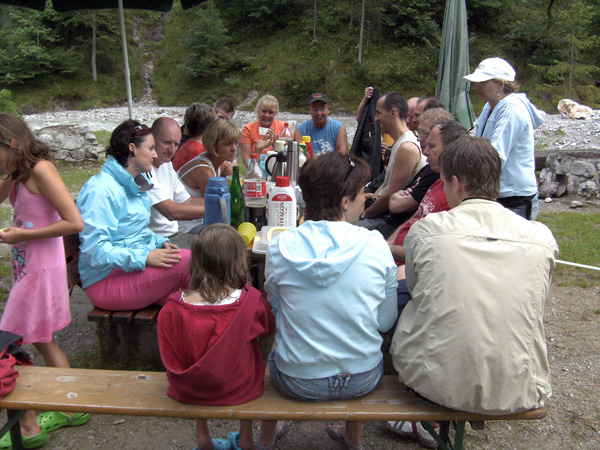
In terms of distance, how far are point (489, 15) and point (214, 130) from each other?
1256 inches

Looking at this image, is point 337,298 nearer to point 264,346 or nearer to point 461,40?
point 264,346

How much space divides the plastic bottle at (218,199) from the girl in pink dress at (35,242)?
653 millimetres

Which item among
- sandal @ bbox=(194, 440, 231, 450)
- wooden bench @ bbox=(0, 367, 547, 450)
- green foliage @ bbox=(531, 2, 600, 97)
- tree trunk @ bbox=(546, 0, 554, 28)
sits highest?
tree trunk @ bbox=(546, 0, 554, 28)

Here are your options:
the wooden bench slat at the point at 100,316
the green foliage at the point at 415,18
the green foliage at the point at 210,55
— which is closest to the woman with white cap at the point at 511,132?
the wooden bench slat at the point at 100,316

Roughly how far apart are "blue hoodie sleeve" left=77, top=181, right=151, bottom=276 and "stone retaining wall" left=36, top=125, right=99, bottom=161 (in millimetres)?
8911

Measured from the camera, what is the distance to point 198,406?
184cm

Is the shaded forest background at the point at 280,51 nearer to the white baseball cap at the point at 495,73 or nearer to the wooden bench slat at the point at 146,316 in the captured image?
the white baseball cap at the point at 495,73

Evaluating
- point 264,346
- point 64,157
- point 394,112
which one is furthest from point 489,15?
point 264,346

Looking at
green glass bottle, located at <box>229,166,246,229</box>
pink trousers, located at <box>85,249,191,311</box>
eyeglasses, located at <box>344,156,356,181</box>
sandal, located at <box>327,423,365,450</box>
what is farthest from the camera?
green glass bottle, located at <box>229,166,246,229</box>

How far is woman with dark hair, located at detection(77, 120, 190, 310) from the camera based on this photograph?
2484 millimetres

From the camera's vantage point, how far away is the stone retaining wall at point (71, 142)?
10.4 meters

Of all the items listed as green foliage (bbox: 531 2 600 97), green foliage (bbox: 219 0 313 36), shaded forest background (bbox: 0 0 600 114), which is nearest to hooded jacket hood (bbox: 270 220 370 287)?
green foliage (bbox: 531 2 600 97)

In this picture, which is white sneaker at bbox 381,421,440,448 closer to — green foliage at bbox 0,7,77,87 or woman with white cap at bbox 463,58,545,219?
woman with white cap at bbox 463,58,545,219

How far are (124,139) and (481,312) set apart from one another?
2027 mm
